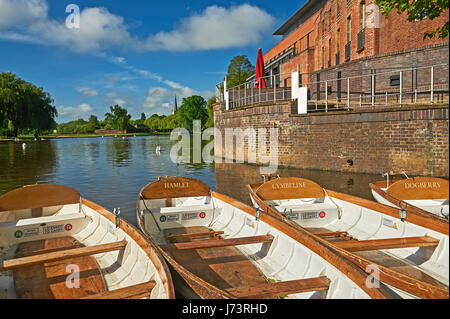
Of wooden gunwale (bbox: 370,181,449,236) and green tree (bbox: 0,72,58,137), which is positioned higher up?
green tree (bbox: 0,72,58,137)

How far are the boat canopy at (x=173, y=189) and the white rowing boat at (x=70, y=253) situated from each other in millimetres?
1239

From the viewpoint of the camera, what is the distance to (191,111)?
321 feet

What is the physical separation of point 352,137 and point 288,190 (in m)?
8.13

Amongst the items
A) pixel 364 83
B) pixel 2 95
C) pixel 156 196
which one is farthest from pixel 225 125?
pixel 2 95

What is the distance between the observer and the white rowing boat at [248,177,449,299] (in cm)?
352

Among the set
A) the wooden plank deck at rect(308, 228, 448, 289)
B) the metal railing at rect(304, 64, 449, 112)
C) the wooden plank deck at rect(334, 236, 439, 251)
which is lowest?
the wooden plank deck at rect(308, 228, 448, 289)

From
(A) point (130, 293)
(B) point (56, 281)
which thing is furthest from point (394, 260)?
(B) point (56, 281)

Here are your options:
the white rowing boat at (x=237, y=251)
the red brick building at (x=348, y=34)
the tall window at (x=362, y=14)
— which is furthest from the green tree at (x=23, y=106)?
the white rowing boat at (x=237, y=251)

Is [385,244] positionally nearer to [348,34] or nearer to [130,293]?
[130,293]

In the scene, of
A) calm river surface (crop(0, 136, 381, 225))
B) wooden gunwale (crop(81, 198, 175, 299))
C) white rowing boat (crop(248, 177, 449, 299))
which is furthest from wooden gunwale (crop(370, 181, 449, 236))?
calm river surface (crop(0, 136, 381, 225))

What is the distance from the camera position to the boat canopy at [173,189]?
23.7ft

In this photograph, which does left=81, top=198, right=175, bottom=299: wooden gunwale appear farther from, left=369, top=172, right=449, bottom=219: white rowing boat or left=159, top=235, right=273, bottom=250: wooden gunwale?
left=369, top=172, right=449, bottom=219: white rowing boat

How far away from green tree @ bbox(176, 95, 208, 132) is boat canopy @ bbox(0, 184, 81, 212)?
297 ft
